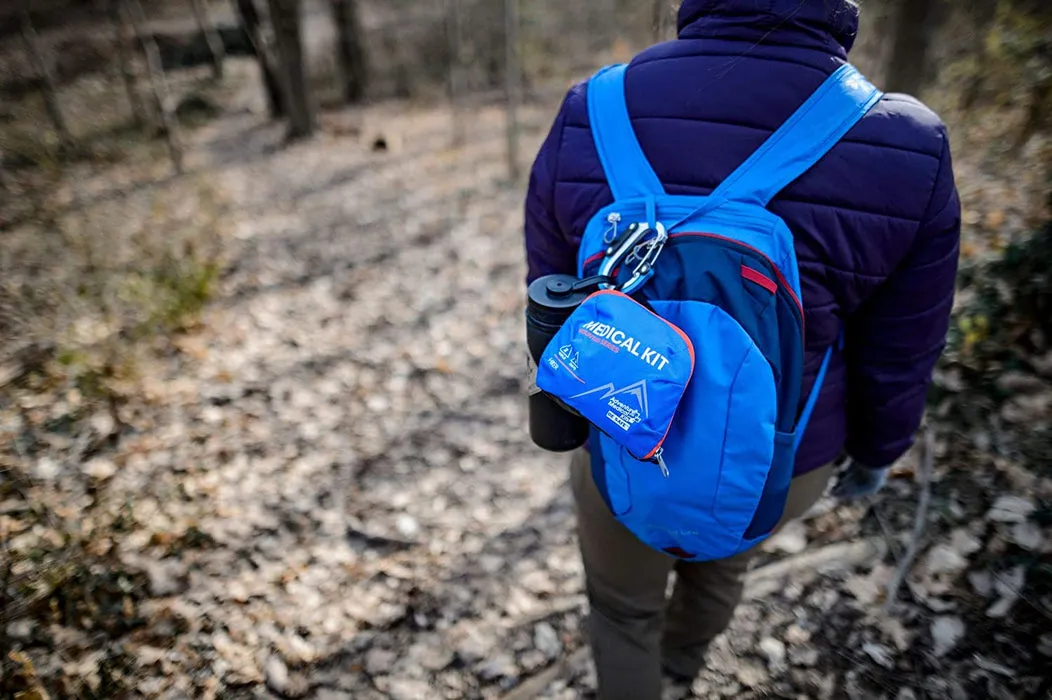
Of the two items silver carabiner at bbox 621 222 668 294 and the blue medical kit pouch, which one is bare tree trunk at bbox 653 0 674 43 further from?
the blue medical kit pouch

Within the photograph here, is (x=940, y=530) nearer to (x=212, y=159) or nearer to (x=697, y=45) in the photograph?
(x=697, y=45)

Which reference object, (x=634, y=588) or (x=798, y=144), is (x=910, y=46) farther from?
(x=634, y=588)

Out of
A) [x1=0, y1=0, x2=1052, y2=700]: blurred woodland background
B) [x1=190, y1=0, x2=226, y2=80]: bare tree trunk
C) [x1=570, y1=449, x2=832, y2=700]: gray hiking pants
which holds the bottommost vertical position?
[x1=0, y1=0, x2=1052, y2=700]: blurred woodland background

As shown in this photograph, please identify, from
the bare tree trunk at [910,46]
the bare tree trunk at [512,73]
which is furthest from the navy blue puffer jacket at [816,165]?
the bare tree trunk at [512,73]

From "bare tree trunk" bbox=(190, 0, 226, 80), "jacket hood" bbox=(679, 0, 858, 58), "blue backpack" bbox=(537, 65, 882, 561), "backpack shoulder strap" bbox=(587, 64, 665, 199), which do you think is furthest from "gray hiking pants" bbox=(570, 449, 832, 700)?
"bare tree trunk" bbox=(190, 0, 226, 80)

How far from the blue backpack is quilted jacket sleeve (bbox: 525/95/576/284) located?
15cm

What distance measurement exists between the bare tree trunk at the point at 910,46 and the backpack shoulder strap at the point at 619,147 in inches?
223

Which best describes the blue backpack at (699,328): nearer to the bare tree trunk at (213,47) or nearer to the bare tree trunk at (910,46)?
the bare tree trunk at (910,46)

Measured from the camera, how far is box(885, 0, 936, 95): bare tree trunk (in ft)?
18.2

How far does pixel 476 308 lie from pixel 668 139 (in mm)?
3621

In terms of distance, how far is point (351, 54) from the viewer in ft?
40.6

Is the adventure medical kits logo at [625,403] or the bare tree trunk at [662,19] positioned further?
the bare tree trunk at [662,19]

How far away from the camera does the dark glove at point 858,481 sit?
1.88 meters

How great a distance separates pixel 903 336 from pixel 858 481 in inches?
27.0
